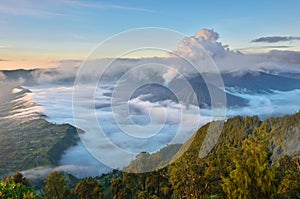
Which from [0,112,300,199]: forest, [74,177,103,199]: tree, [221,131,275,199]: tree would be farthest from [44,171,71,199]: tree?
[221,131,275,199]: tree

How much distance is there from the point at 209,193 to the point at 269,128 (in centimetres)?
10954

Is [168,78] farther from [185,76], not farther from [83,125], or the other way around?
[83,125]

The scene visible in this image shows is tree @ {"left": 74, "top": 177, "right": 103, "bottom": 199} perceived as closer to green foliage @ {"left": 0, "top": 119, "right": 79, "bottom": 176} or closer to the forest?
the forest

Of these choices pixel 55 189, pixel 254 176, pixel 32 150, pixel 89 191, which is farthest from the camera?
pixel 32 150

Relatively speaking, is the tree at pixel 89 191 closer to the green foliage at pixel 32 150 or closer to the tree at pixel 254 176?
the tree at pixel 254 176

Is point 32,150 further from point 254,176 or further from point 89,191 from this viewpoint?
point 254,176

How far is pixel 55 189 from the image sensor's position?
34625 mm

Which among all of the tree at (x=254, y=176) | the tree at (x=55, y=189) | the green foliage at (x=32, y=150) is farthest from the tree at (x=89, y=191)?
the green foliage at (x=32, y=150)

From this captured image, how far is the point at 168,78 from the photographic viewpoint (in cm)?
2697

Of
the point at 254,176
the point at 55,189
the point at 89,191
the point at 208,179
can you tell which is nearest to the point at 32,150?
the point at 55,189

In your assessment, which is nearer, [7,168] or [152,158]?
[152,158]

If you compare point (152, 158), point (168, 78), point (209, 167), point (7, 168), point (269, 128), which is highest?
point (168, 78)

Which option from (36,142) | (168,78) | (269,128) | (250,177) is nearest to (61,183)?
(168,78)

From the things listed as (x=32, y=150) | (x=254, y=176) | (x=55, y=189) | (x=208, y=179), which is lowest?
(x=32, y=150)
